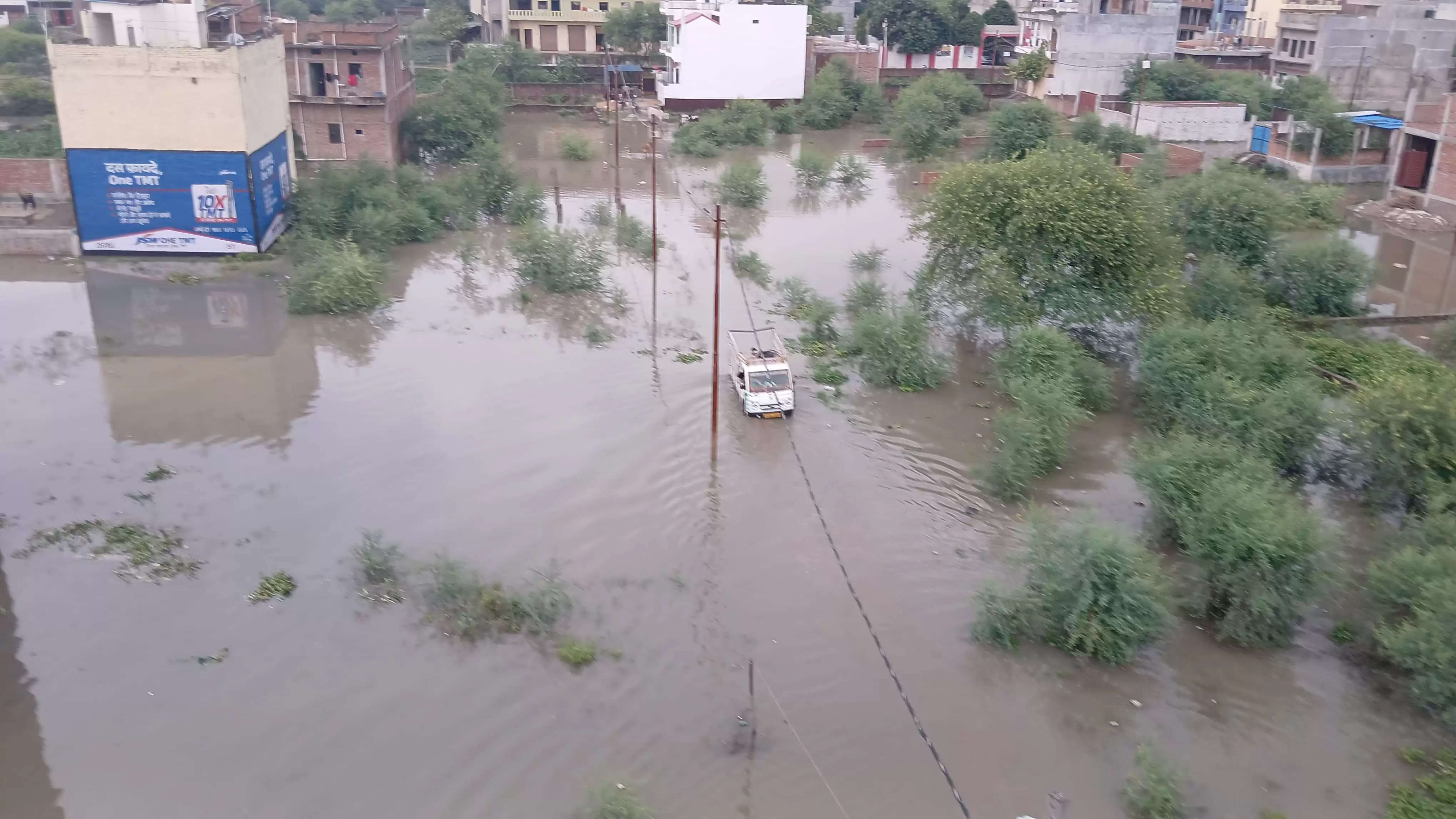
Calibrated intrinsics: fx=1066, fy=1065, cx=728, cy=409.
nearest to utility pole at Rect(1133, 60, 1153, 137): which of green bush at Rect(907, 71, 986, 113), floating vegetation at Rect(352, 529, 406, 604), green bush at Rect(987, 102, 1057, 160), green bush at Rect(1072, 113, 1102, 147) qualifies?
green bush at Rect(1072, 113, 1102, 147)

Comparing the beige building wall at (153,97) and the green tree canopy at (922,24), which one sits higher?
the green tree canopy at (922,24)

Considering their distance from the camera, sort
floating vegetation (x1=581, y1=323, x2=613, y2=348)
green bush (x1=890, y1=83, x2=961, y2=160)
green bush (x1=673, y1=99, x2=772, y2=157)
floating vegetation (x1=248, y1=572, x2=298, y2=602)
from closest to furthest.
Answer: floating vegetation (x1=248, y1=572, x2=298, y2=602) → floating vegetation (x1=581, y1=323, x2=613, y2=348) → green bush (x1=890, y1=83, x2=961, y2=160) → green bush (x1=673, y1=99, x2=772, y2=157)

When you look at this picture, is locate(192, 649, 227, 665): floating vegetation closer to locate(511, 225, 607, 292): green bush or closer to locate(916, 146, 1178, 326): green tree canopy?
locate(511, 225, 607, 292): green bush

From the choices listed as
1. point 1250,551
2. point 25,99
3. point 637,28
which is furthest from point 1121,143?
point 25,99

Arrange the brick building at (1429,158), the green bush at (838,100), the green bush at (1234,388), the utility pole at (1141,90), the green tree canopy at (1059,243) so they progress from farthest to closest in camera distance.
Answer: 1. the green bush at (838,100)
2. the utility pole at (1141,90)
3. the brick building at (1429,158)
4. the green tree canopy at (1059,243)
5. the green bush at (1234,388)

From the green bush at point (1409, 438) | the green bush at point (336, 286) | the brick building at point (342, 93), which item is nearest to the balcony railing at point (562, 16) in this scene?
the brick building at point (342, 93)

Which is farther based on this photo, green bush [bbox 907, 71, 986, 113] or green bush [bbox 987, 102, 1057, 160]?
green bush [bbox 907, 71, 986, 113]

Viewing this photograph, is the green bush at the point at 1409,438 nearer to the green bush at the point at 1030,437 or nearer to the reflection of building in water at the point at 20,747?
the green bush at the point at 1030,437
